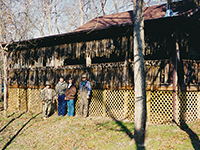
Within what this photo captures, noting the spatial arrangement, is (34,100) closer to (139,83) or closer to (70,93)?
(70,93)

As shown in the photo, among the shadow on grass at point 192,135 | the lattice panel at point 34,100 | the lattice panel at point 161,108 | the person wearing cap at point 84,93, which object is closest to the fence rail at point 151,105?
the lattice panel at point 161,108

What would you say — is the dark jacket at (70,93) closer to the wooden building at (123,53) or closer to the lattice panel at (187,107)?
the wooden building at (123,53)

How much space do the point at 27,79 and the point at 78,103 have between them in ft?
16.3

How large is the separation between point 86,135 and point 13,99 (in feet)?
29.6

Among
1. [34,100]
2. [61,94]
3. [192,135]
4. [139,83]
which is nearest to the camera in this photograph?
[139,83]

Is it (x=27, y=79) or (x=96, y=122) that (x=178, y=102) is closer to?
(x=96, y=122)

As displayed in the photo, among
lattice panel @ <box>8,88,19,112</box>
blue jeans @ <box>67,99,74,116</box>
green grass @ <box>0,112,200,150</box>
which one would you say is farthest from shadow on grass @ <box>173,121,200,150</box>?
lattice panel @ <box>8,88,19,112</box>

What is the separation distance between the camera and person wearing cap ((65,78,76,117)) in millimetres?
11517

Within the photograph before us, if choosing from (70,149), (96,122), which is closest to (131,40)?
(96,122)

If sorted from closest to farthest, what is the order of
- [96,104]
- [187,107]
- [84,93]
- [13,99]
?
1. [187,107]
2. [84,93]
3. [96,104]
4. [13,99]

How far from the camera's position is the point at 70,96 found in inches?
454

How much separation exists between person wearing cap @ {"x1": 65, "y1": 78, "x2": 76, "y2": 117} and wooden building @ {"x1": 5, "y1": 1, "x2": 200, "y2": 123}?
58 cm

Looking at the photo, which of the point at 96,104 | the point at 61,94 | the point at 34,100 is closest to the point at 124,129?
the point at 96,104

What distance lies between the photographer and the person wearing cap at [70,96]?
11.5 meters
